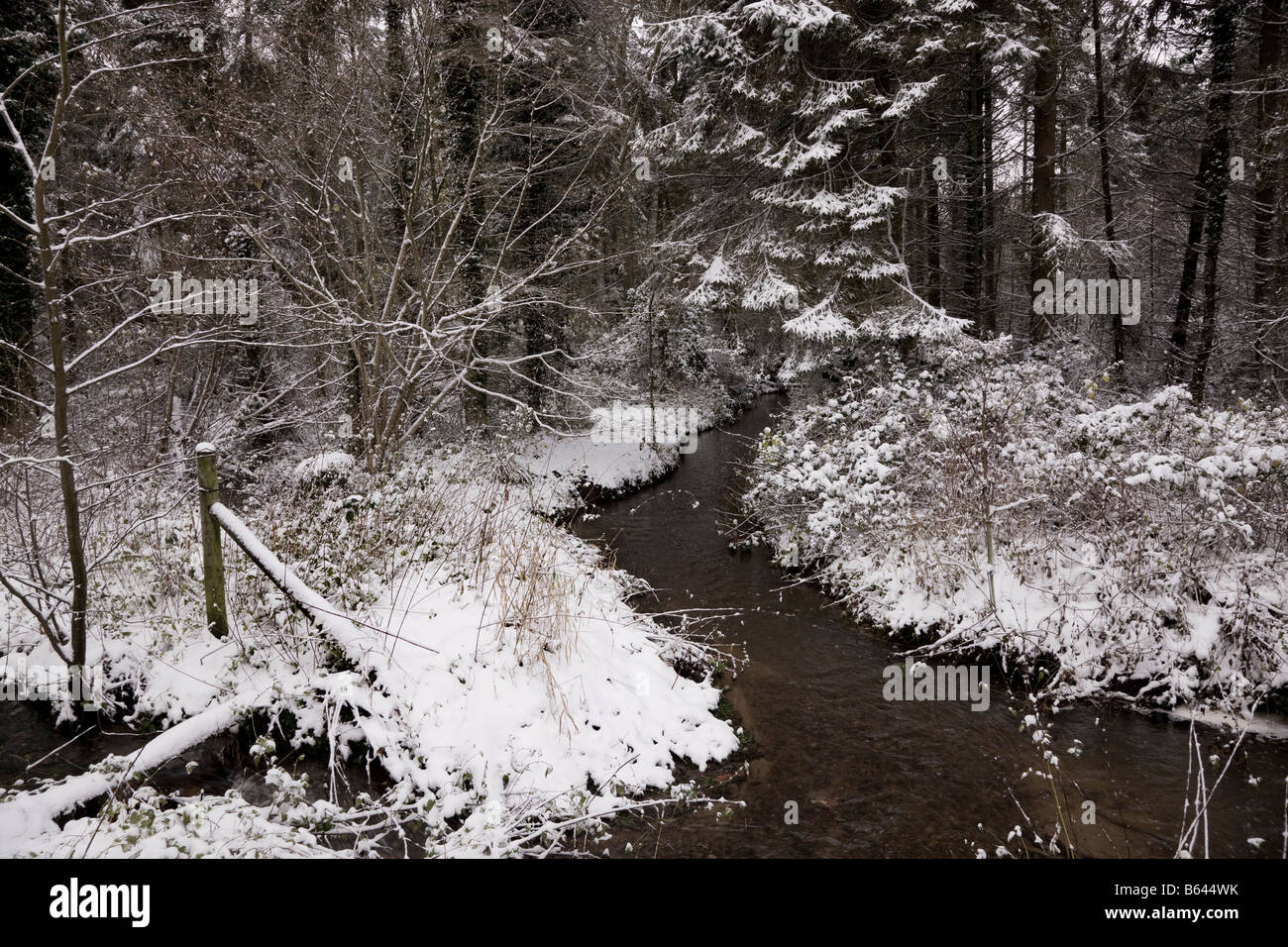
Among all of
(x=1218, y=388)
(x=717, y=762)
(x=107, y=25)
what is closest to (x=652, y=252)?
(x=107, y=25)

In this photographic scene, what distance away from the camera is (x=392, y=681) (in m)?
4.56

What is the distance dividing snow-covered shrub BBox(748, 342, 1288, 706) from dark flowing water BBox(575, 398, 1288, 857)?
0.55m

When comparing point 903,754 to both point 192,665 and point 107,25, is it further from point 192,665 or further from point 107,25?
point 107,25

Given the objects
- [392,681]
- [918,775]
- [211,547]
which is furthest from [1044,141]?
[211,547]

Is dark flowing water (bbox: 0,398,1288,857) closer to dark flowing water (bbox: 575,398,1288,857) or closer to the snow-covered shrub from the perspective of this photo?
dark flowing water (bbox: 575,398,1288,857)

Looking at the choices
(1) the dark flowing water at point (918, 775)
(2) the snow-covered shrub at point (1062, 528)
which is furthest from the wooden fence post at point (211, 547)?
(2) the snow-covered shrub at point (1062, 528)

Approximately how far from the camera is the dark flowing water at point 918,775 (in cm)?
418

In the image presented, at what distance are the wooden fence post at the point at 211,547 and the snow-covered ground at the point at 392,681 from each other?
0.17 metres

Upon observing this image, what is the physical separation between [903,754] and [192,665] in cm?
582

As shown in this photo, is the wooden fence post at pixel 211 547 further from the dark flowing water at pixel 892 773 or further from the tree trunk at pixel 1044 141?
the tree trunk at pixel 1044 141

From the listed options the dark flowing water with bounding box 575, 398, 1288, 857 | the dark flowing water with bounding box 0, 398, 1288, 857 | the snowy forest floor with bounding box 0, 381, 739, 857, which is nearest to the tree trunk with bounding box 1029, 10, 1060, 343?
the dark flowing water with bounding box 575, 398, 1288, 857

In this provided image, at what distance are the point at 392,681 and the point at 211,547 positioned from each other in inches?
73.7

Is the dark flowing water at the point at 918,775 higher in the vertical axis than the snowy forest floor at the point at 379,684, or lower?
lower

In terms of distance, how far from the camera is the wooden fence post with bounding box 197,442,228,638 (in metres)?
4.85
